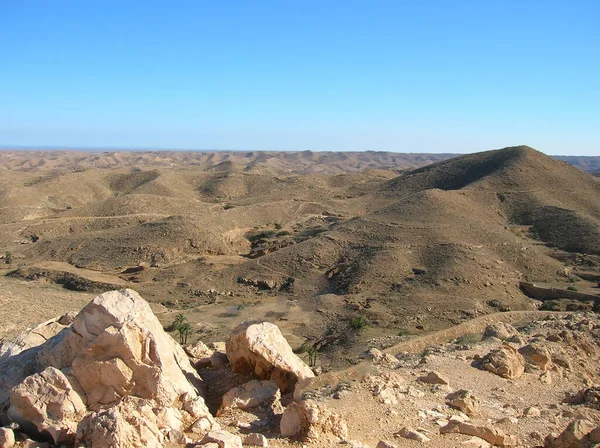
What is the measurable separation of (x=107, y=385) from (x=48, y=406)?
0.88m

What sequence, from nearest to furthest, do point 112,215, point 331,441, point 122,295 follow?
point 331,441
point 122,295
point 112,215

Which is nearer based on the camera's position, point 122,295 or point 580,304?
point 122,295

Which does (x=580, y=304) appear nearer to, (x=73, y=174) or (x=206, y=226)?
(x=206, y=226)

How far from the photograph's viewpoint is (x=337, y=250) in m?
38.8

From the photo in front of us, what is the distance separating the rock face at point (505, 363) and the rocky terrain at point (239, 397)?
47 millimetres

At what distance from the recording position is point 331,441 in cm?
841

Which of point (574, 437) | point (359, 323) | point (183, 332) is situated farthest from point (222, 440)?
point (359, 323)

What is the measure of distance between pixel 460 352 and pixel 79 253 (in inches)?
1342

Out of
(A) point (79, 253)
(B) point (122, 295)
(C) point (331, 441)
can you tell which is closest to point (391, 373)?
(C) point (331, 441)

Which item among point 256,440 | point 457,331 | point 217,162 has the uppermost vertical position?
point 217,162

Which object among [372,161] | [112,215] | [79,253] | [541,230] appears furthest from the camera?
[372,161]

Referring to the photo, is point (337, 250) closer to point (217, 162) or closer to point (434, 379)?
point (434, 379)

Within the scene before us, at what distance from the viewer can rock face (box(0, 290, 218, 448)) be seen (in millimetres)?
7266

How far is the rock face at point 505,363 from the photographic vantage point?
516 inches
